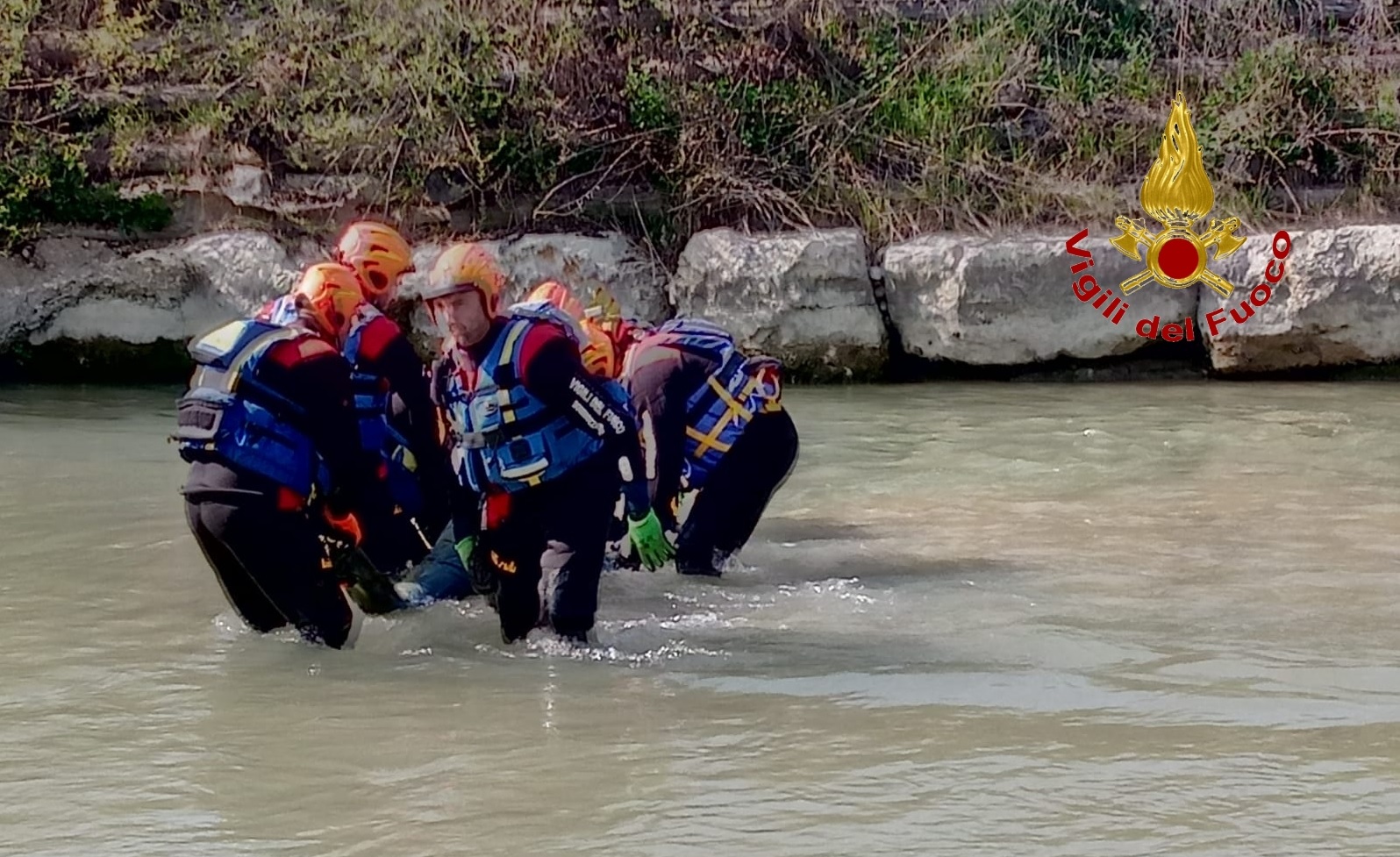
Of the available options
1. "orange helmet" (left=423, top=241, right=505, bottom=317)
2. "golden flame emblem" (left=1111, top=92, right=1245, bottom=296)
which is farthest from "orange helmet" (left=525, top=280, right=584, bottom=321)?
"golden flame emblem" (left=1111, top=92, right=1245, bottom=296)

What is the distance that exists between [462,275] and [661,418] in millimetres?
1451

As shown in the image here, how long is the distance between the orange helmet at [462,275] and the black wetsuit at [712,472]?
1301 mm

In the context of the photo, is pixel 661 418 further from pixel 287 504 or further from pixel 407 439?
pixel 287 504

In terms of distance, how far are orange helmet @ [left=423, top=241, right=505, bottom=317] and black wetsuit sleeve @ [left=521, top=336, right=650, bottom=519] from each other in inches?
9.6

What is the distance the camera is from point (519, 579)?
575 cm

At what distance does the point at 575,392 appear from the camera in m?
5.52

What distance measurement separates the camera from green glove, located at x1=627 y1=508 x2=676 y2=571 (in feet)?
21.0

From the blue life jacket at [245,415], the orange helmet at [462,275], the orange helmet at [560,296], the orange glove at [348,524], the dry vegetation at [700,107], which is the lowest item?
the orange glove at [348,524]

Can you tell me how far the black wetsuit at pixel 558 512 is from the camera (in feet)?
18.1

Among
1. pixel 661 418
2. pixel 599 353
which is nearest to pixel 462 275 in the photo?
pixel 599 353

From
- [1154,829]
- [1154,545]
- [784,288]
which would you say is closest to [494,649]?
[1154,829]

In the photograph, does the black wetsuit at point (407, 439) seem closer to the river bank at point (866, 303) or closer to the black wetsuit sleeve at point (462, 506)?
the black wetsuit sleeve at point (462, 506)

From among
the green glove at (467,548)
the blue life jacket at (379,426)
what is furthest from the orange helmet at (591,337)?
the green glove at (467,548)

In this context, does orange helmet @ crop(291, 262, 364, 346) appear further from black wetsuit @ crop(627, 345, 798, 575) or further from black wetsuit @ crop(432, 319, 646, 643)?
black wetsuit @ crop(627, 345, 798, 575)
